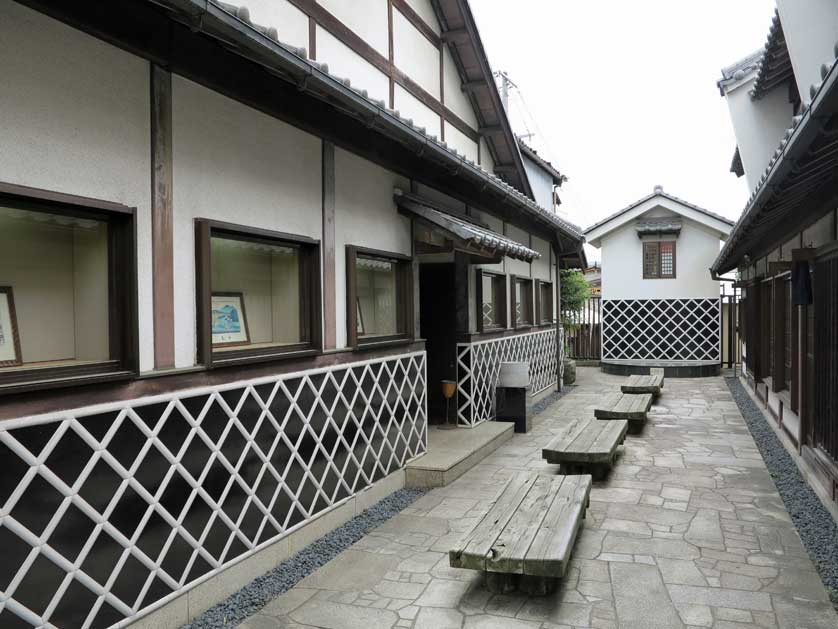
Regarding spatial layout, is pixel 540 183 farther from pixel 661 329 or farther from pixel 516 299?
pixel 661 329

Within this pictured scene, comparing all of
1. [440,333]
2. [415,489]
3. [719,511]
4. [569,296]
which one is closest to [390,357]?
[415,489]

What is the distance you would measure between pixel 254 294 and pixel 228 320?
0.33m

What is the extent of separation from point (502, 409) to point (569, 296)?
967 centimetres

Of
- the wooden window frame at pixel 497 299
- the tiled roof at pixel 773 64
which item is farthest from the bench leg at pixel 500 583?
the tiled roof at pixel 773 64

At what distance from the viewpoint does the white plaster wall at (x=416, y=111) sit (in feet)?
23.7

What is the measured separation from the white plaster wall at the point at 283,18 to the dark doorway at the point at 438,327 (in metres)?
3.94

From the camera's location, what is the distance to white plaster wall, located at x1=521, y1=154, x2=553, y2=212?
554 inches

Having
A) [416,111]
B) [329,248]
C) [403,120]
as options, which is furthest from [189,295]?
[416,111]

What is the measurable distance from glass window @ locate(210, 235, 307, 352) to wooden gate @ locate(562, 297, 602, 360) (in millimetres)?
16162

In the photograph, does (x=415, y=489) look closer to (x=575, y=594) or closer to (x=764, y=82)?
(x=575, y=594)

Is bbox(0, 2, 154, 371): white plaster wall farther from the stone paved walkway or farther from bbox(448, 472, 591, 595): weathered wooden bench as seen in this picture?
bbox(448, 472, 591, 595): weathered wooden bench

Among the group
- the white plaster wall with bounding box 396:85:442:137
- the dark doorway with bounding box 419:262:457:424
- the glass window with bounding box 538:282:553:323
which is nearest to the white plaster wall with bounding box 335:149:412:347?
the white plaster wall with bounding box 396:85:442:137

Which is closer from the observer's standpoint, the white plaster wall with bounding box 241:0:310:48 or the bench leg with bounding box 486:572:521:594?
the bench leg with bounding box 486:572:521:594

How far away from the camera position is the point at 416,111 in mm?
7668
